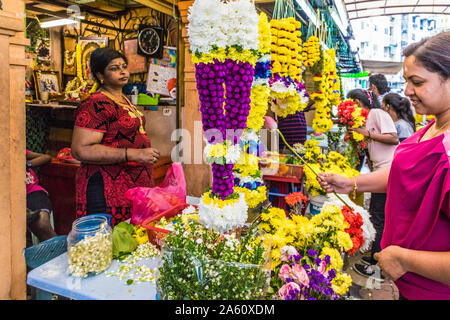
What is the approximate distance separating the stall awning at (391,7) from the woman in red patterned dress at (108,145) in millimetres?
4534

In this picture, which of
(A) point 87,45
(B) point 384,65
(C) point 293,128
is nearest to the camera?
(C) point 293,128

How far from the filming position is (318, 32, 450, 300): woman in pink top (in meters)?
1.02

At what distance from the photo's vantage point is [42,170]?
11.4ft

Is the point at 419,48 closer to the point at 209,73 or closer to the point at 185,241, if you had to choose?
the point at 209,73

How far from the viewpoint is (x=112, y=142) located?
1891 mm

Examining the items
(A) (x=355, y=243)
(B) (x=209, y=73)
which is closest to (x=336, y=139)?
(A) (x=355, y=243)

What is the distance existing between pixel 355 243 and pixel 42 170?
133 inches

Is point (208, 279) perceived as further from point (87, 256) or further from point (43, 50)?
point (43, 50)

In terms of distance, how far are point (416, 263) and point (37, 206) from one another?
2.41 m

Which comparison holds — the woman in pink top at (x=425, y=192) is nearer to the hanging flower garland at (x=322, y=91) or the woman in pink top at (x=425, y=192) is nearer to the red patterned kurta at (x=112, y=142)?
the red patterned kurta at (x=112, y=142)

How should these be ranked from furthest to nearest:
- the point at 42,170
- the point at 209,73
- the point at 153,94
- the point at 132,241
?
the point at 153,94 < the point at 42,170 < the point at 132,241 < the point at 209,73

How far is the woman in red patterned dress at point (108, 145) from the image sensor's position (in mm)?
1807

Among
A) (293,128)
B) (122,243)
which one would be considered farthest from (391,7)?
(122,243)

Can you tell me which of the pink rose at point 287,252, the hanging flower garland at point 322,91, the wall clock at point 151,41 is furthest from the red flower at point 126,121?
the wall clock at point 151,41
